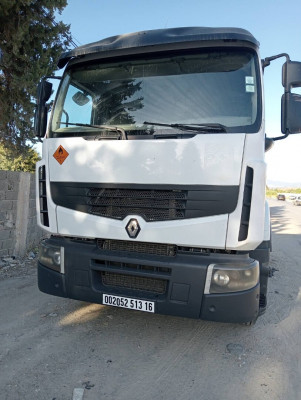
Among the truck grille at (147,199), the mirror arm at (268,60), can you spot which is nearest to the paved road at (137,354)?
the truck grille at (147,199)

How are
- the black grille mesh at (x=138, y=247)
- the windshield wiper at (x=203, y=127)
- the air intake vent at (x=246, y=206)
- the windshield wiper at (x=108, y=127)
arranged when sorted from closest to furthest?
1. the air intake vent at (x=246, y=206)
2. the windshield wiper at (x=203, y=127)
3. the black grille mesh at (x=138, y=247)
4. the windshield wiper at (x=108, y=127)

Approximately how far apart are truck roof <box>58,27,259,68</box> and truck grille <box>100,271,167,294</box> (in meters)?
2.13

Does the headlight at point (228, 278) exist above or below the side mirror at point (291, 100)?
below

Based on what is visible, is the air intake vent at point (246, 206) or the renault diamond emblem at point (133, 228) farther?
the renault diamond emblem at point (133, 228)

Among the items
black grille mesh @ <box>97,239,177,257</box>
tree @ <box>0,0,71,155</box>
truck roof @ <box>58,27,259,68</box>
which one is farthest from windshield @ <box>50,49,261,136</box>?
tree @ <box>0,0,71,155</box>

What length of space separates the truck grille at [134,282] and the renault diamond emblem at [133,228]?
382 millimetres

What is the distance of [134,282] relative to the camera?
113 inches

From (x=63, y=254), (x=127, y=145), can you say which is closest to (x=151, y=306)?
(x=63, y=254)

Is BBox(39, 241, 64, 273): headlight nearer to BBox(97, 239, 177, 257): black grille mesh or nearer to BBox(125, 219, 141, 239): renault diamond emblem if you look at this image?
BBox(97, 239, 177, 257): black grille mesh

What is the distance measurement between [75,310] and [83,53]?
9.23 ft

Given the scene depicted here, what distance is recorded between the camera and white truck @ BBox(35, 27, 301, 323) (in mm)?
2584

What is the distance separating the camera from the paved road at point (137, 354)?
7.63 ft

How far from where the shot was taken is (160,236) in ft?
8.89

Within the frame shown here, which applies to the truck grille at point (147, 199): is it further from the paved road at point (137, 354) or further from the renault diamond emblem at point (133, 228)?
the paved road at point (137, 354)
